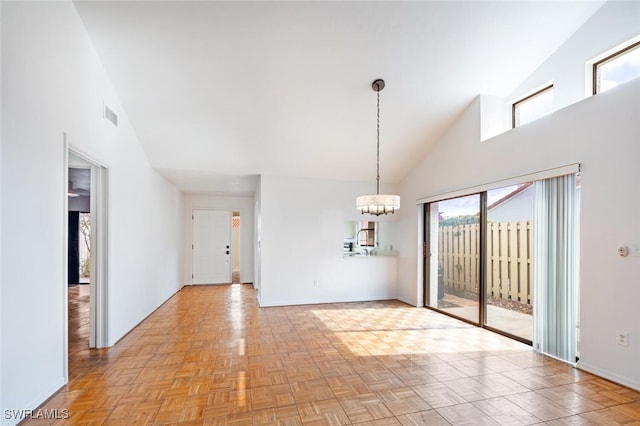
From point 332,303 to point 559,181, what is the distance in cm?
391

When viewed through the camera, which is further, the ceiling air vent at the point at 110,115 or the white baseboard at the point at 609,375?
the ceiling air vent at the point at 110,115

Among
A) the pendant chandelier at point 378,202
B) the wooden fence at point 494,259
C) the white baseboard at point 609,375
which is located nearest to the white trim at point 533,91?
the wooden fence at point 494,259

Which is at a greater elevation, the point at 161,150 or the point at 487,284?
the point at 161,150

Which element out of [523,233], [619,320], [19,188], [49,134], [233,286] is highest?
[49,134]

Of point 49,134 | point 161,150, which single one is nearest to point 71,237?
point 161,150

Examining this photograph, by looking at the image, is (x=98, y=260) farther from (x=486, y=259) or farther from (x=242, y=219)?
(x=486, y=259)

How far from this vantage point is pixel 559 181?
10.5ft

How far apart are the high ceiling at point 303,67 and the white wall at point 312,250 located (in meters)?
0.80

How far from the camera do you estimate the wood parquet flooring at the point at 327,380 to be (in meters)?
2.15

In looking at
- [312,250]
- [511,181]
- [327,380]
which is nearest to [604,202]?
[511,181]

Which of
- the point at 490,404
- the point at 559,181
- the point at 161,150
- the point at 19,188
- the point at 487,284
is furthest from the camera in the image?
the point at 161,150

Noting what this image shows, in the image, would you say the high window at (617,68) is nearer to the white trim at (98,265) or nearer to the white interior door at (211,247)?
the white trim at (98,265)

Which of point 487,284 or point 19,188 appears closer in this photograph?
point 19,188

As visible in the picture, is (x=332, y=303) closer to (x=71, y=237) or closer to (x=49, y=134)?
(x=49, y=134)
